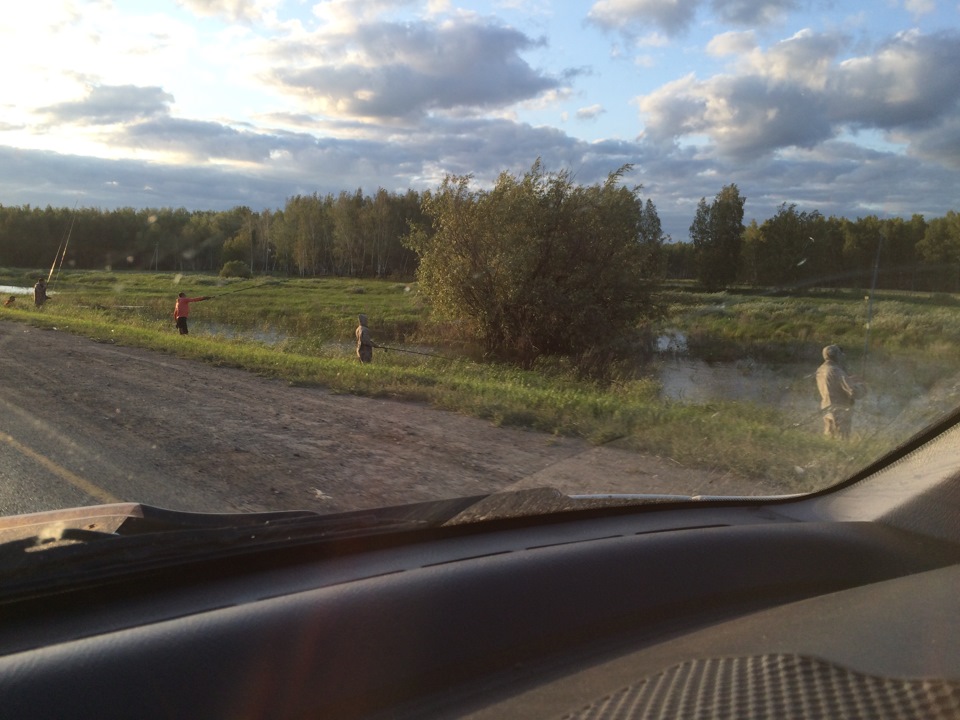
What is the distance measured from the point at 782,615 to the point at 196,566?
1840 mm

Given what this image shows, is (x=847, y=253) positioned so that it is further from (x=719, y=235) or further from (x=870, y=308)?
(x=719, y=235)

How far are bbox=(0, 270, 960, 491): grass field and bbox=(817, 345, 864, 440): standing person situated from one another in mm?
133

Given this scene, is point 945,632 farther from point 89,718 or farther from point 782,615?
point 89,718

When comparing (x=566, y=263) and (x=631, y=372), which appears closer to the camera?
(x=631, y=372)

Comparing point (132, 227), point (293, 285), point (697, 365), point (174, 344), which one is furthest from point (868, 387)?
point (132, 227)

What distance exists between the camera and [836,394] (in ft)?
20.7

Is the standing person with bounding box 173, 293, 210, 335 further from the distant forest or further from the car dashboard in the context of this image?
the car dashboard

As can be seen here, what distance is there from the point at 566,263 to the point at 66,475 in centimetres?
1701

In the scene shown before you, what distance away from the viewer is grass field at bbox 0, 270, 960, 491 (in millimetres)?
5867

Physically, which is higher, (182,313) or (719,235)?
(719,235)

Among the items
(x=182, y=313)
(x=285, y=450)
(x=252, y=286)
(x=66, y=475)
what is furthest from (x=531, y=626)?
(x=252, y=286)

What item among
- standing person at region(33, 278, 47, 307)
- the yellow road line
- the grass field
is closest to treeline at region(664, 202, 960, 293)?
the grass field

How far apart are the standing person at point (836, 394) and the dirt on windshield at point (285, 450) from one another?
0.80m

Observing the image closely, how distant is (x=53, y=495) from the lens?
5777 millimetres
